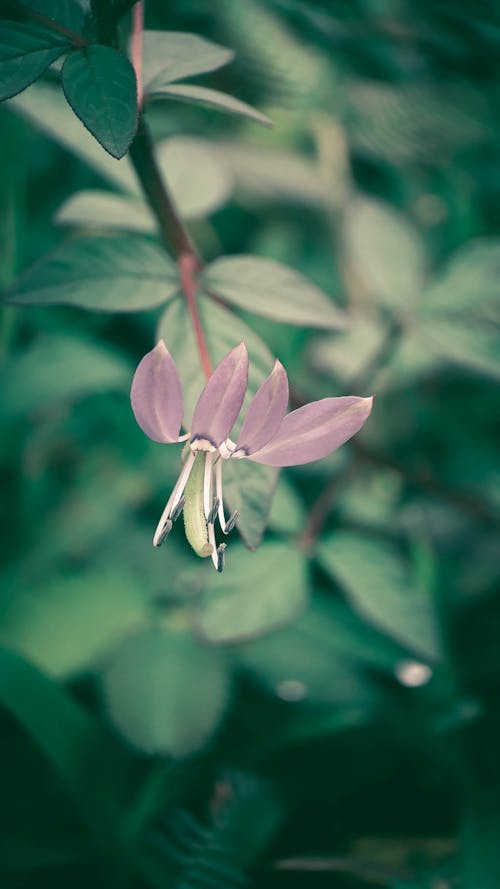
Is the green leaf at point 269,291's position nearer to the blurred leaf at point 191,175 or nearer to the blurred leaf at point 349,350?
the blurred leaf at point 191,175

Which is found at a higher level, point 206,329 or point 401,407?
→ point 206,329

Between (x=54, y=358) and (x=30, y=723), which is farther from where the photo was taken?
(x=54, y=358)

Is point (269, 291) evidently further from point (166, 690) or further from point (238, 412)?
point (166, 690)

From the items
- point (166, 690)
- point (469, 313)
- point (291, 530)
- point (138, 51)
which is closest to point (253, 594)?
point (291, 530)

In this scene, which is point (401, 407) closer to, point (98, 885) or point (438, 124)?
point (438, 124)

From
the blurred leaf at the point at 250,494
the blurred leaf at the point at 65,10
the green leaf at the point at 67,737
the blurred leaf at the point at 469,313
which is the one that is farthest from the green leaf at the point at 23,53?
the green leaf at the point at 67,737

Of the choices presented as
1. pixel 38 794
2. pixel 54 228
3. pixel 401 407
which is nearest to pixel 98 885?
pixel 38 794

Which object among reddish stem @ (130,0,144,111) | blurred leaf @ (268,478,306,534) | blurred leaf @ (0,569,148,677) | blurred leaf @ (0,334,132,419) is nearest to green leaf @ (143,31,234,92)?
reddish stem @ (130,0,144,111)

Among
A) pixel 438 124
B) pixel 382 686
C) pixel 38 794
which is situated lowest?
pixel 38 794
